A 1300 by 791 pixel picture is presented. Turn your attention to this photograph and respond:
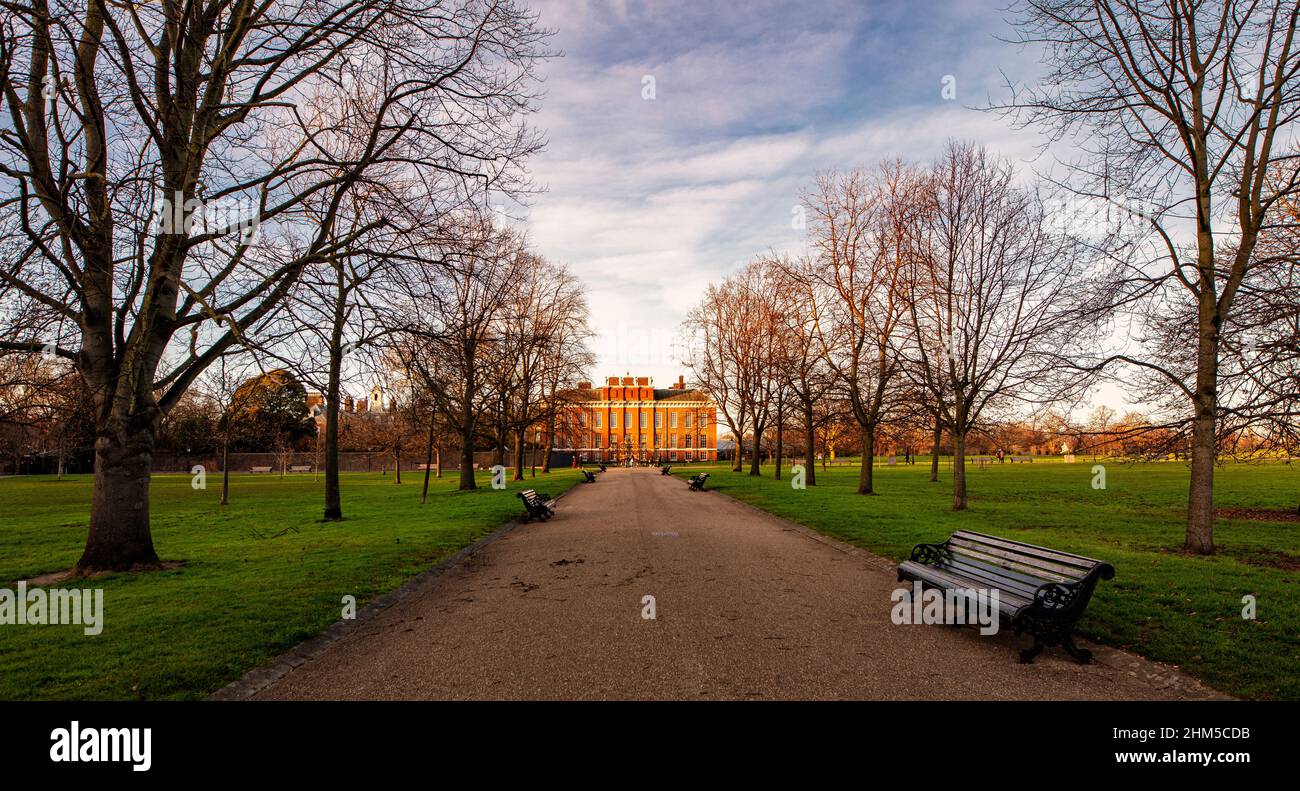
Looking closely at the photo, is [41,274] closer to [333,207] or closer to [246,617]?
[333,207]

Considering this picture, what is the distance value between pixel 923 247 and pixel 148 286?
19279 mm

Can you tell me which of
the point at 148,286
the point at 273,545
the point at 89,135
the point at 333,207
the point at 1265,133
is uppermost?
the point at 1265,133

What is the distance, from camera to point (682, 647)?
5883 mm

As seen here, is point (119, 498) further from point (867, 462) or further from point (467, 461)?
point (867, 462)

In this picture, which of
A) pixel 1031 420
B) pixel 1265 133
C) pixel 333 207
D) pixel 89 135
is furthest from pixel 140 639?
pixel 1265 133

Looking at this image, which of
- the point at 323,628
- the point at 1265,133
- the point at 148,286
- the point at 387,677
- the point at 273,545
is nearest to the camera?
the point at 387,677

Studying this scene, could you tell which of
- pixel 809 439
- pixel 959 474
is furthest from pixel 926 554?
pixel 809 439

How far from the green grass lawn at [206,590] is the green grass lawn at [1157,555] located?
8238 mm

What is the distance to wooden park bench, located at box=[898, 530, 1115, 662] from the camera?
18.4 ft

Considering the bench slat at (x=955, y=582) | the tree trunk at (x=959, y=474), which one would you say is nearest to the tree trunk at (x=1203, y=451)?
the bench slat at (x=955, y=582)

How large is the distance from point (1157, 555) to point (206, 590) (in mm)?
14814

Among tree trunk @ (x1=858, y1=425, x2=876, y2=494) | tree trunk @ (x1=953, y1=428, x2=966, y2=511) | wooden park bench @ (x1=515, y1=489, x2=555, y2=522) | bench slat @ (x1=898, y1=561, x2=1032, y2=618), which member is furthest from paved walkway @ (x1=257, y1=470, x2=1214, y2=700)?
tree trunk @ (x1=858, y1=425, x2=876, y2=494)

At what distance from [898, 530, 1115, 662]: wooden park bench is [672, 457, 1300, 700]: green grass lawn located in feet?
2.33
